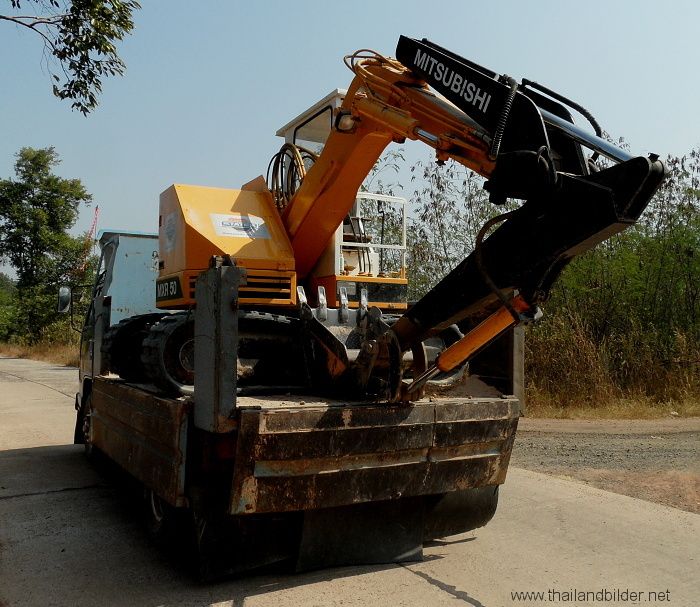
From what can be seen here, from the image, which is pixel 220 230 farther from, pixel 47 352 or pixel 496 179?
pixel 47 352

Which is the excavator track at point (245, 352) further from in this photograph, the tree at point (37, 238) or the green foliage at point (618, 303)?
the tree at point (37, 238)

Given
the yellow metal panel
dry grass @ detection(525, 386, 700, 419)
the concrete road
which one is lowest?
the concrete road

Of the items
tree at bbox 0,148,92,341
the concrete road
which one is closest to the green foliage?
the concrete road

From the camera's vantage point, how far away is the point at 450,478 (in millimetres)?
4773

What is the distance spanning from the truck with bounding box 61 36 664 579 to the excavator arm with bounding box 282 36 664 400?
12 mm

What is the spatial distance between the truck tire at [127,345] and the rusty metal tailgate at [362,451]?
2702 mm

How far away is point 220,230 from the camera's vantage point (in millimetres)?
5711

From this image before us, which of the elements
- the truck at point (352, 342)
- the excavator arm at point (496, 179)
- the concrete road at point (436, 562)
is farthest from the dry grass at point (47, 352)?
the excavator arm at point (496, 179)

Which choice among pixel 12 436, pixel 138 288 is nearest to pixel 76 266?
pixel 12 436

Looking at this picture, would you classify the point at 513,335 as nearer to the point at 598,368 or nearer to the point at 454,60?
the point at 454,60

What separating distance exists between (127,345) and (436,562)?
334 cm

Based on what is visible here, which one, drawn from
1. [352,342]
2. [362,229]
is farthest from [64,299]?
[352,342]

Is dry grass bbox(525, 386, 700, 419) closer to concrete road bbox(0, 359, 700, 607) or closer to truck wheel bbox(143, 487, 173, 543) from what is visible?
concrete road bbox(0, 359, 700, 607)

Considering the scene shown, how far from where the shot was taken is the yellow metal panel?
18.4ft
